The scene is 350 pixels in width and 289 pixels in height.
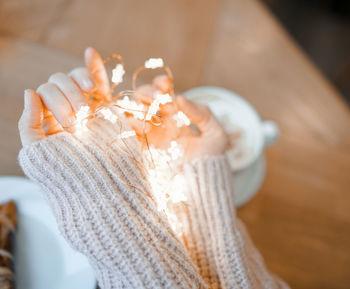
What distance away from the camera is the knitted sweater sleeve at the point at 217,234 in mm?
438

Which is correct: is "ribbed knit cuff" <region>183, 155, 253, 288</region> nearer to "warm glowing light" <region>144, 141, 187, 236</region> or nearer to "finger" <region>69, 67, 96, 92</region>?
"warm glowing light" <region>144, 141, 187, 236</region>

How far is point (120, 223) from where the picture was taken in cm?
38

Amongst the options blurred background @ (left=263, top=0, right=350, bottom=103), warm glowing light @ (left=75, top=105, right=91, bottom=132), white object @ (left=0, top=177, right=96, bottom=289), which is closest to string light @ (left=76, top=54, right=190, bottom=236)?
warm glowing light @ (left=75, top=105, right=91, bottom=132)

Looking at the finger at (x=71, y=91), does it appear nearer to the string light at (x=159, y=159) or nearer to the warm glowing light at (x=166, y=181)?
the string light at (x=159, y=159)

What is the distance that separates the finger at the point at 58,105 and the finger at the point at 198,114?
6.9 inches

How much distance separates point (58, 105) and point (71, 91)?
0.03m

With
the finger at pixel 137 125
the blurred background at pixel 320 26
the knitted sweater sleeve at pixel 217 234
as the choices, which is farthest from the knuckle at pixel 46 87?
the blurred background at pixel 320 26

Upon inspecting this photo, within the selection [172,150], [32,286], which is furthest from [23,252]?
[172,150]

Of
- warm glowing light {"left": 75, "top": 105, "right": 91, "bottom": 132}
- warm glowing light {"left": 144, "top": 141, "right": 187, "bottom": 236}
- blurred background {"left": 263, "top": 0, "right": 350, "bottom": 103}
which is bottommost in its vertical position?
warm glowing light {"left": 144, "top": 141, "right": 187, "bottom": 236}

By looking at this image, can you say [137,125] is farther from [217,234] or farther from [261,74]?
[261,74]

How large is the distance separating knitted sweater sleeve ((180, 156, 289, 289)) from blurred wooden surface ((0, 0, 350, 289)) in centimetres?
17

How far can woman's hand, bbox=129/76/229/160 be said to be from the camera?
45 cm

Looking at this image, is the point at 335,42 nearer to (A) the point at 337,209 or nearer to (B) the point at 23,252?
(A) the point at 337,209

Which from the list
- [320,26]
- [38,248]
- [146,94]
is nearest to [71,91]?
[146,94]
